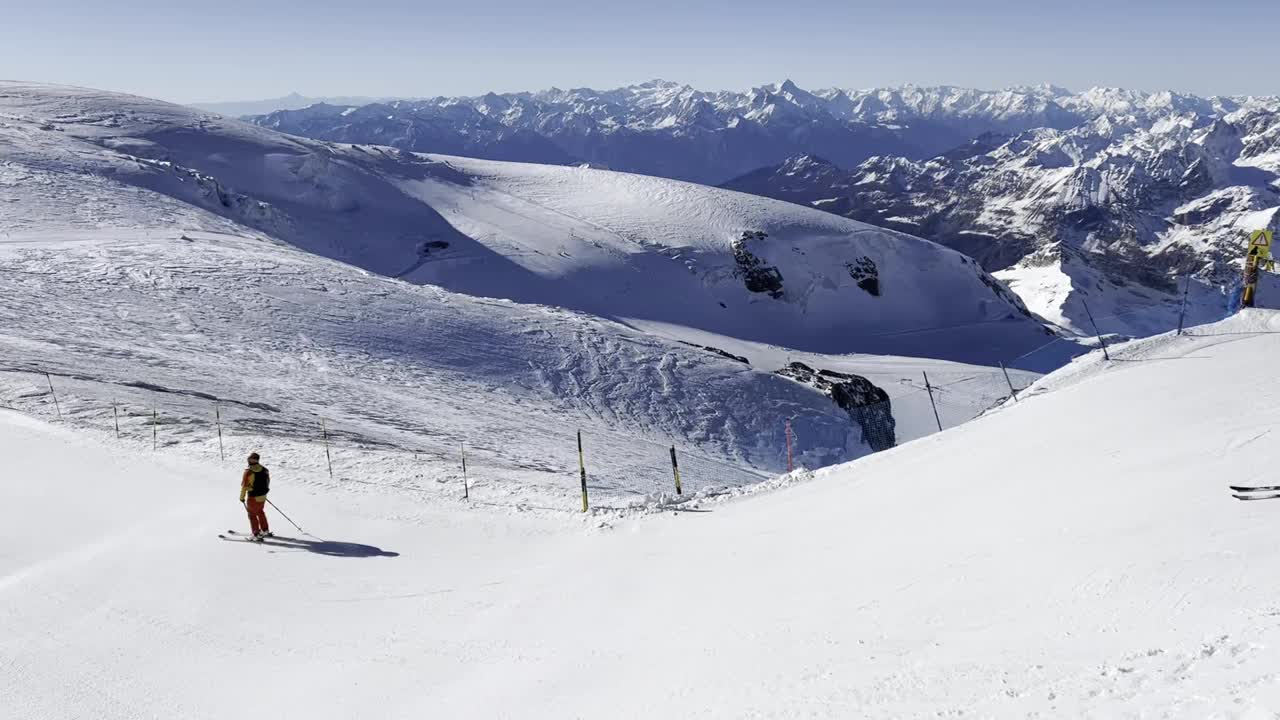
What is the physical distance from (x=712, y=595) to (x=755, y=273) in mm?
66765

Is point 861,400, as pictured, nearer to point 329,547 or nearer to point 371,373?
point 371,373

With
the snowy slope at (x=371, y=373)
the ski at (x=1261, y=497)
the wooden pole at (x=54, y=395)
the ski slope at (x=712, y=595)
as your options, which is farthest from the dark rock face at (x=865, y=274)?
the ski at (x=1261, y=497)

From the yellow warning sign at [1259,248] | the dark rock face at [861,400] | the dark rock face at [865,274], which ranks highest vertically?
the yellow warning sign at [1259,248]

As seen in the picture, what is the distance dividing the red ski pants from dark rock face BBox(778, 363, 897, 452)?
28.1 metres

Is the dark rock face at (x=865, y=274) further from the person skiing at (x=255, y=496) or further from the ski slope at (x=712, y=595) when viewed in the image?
the person skiing at (x=255, y=496)

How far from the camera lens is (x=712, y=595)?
9562 mm

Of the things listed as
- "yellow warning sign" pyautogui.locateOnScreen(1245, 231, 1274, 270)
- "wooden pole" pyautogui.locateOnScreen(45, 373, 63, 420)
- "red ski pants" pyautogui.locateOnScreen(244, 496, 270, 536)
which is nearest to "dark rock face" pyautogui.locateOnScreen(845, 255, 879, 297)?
"yellow warning sign" pyautogui.locateOnScreen(1245, 231, 1274, 270)

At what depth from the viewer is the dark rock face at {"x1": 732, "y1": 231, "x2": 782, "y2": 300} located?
73750 mm

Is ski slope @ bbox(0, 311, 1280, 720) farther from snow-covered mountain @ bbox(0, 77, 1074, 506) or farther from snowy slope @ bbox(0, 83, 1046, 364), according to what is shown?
snowy slope @ bbox(0, 83, 1046, 364)

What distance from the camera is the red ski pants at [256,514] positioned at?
12180mm

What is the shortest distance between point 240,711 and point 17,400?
15.9 meters

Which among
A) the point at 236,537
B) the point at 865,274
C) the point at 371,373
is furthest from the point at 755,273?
the point at 236,537

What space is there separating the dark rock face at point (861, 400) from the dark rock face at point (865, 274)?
3377 centimetres

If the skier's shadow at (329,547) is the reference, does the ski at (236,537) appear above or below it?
above
